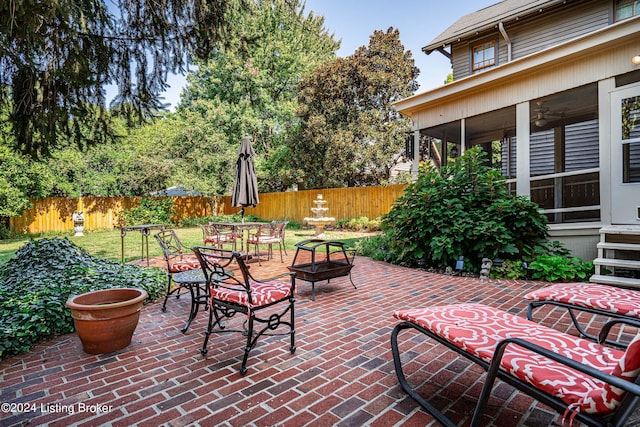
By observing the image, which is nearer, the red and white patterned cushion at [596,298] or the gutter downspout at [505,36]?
the red and white patterned cushion at [596,298]

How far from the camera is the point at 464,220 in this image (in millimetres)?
5918

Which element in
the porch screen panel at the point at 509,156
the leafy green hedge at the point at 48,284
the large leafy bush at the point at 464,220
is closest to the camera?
the leafy green hedge at the point at 48,284

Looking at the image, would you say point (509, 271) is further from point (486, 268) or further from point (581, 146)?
point (581, 146)

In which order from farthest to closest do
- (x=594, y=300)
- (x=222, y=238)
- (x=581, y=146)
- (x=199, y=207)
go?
(x=199, y=207) < (x=581, y=146) < (x=222, y=238) < (x=594, y=300)

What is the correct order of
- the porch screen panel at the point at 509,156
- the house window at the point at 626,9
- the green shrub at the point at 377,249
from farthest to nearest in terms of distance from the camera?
1. the porch screen panel at the point at 509,156
2. the house window at the point at 626,9
3. the green shrub at the point at 377,249

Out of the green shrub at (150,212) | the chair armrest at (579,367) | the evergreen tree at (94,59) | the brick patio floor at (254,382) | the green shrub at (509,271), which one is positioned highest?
the evergreen tree at (94,59)

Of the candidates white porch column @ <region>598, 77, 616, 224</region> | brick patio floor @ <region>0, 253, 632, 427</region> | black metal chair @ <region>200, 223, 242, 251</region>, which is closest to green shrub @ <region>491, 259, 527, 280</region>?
white porch column @ <region>598, 77, 616, 224</region>

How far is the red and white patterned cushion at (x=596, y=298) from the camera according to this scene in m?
2.34

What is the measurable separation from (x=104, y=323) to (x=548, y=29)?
1239cm

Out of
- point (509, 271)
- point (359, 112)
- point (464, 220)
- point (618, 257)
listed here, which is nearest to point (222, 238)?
point (464, 220)

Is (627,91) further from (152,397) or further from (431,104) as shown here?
(152,397)

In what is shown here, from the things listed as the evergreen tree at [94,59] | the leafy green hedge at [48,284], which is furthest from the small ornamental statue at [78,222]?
the evergreen tree at [94,59]

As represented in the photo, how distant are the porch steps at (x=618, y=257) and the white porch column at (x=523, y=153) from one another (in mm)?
1499

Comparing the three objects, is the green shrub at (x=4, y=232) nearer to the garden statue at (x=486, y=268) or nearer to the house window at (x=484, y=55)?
the garden statue at (x=486, y=268)
